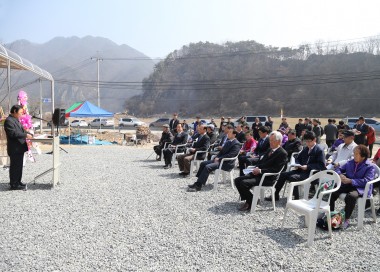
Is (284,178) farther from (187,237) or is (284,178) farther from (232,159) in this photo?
(187,237)

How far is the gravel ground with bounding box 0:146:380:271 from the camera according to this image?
3.80m

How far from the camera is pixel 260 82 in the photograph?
76.1 meters

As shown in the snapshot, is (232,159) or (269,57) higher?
(269,57)

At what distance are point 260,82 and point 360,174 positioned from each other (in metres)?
73.1

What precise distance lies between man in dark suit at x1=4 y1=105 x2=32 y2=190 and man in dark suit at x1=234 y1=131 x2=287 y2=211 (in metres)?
4.43

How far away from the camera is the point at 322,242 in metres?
4.42

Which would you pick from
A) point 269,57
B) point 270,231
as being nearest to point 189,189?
point 270,231

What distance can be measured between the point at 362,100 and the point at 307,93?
34.7 feet

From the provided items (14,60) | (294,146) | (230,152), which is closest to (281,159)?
(230,152)

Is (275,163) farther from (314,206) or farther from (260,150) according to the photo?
(260,150)

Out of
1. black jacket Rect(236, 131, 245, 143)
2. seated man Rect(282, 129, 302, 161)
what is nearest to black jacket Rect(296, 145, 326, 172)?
seated man Rect(282, 129, 302, 161)

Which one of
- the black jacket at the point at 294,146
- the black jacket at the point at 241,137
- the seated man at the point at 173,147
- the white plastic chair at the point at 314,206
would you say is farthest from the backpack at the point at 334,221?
the seated man at the point at 173,147

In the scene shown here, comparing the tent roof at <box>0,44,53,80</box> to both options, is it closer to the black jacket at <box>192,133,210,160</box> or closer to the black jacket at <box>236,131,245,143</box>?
the black jacket at <box>192,133,210,160</box>

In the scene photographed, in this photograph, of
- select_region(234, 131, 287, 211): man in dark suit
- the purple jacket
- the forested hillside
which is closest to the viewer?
the purple jacket
